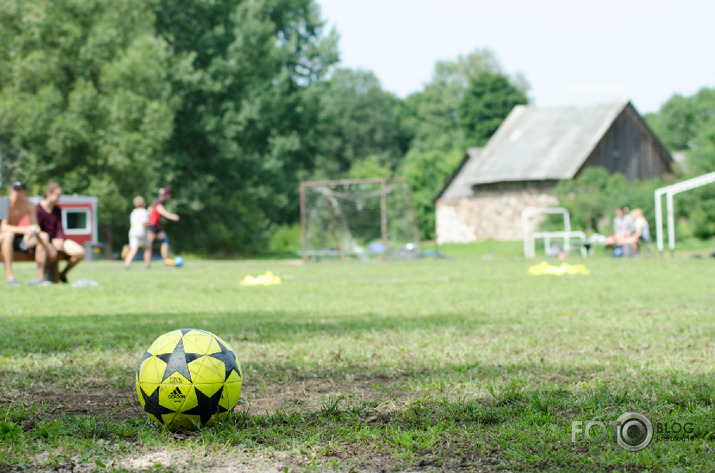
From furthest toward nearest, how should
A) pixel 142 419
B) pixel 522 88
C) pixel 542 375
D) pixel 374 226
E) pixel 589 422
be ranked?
pixel 522 88 < pixel 374 226 < pixel 542 375 < pixel 142 419 < pixel 589 422

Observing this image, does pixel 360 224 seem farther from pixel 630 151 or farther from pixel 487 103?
pixel 487 103

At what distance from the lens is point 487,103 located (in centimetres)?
7306

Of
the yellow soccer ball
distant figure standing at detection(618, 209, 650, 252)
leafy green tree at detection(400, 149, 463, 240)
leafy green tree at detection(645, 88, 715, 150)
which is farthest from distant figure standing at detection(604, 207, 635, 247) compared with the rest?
leafy green tree at detection(645, 88, 715, 150)

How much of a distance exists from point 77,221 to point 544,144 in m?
27.5

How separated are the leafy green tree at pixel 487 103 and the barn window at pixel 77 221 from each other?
1984 inches

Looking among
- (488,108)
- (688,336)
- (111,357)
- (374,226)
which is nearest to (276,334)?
(111,357)

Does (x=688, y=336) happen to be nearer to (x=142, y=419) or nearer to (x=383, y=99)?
(x=142, y=419)

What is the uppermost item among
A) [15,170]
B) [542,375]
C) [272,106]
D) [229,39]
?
[229,39]

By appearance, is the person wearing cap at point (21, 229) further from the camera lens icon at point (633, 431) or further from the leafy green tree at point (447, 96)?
the leafy green tree at point (447, 96)

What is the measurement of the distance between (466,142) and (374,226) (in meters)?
48.5

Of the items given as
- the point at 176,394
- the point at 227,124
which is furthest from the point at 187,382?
the point at 227,124

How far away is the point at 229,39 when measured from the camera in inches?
1542

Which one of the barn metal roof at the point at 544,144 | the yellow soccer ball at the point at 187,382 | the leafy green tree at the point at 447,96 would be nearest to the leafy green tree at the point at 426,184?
the barn metal roof at the point at 544,144

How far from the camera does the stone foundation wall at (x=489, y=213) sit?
43.5 m
